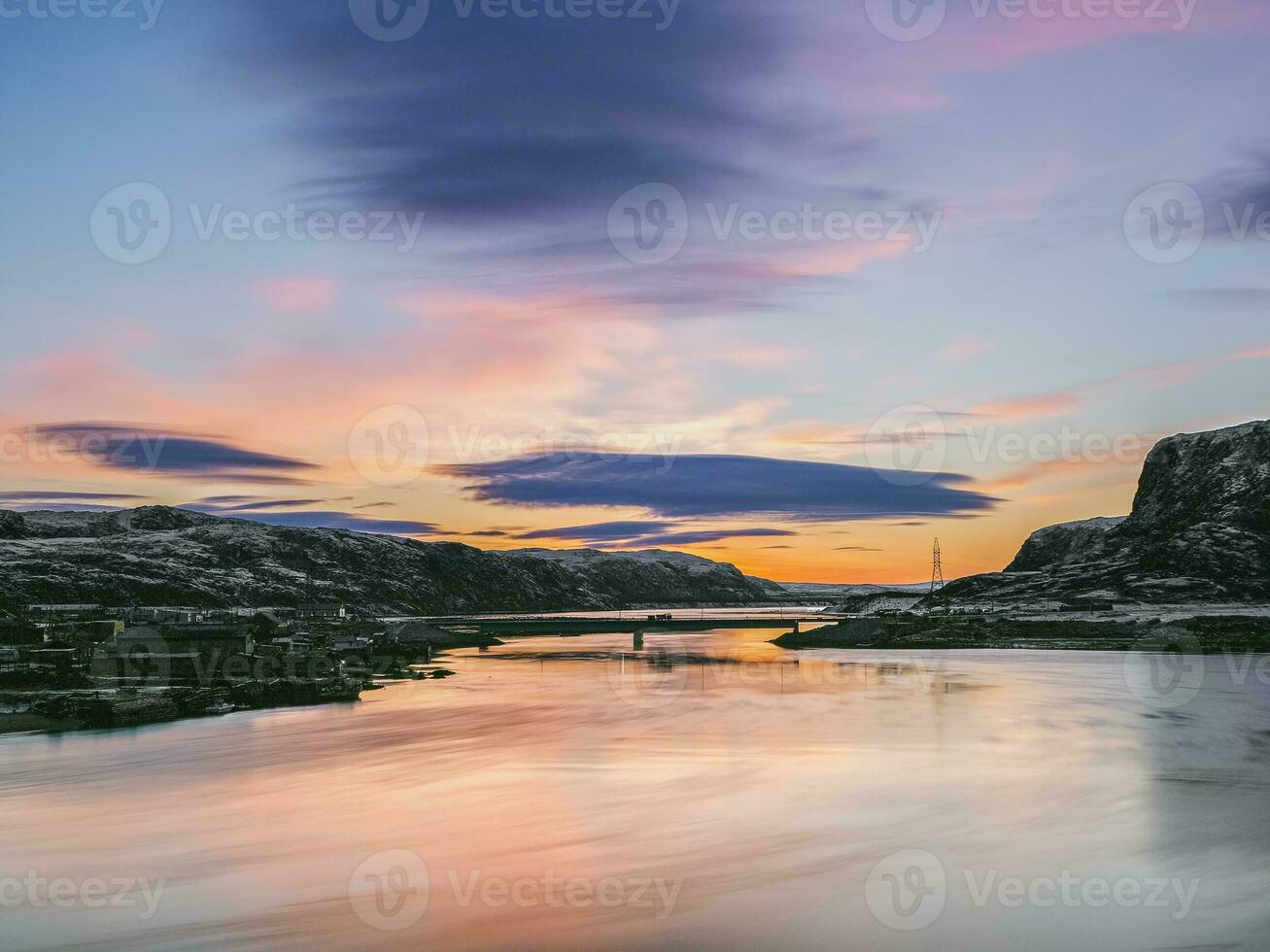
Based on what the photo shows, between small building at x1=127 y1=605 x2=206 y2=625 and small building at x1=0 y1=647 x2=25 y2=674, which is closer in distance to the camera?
small building at x1=0 y1=647 x2=25 y2=674

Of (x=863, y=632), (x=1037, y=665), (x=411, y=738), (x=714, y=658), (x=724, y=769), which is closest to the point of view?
(x=724, y=769)

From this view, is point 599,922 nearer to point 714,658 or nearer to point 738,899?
point 738,899

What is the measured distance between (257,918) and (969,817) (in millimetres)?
25920

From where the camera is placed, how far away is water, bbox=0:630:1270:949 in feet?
85.7

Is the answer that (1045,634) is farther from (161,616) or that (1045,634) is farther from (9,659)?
(9,659)

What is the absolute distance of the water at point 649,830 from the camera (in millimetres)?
26109

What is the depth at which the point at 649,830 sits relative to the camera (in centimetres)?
3728

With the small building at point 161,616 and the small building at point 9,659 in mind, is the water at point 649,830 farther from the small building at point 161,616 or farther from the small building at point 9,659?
the small building at point 161,616

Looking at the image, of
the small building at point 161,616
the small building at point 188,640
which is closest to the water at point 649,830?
the small building at point 188,640

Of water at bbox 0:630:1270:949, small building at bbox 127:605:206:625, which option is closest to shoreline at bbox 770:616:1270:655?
water at bbox 0:630:1270:949

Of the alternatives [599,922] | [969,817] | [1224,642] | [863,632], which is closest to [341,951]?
[599,922]

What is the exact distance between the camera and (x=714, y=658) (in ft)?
470

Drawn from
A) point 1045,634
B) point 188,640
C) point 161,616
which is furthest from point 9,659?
point 1045,634

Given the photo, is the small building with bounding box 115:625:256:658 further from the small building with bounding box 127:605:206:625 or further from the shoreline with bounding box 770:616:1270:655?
the shoreline with bounding box 770:616:1270:655
